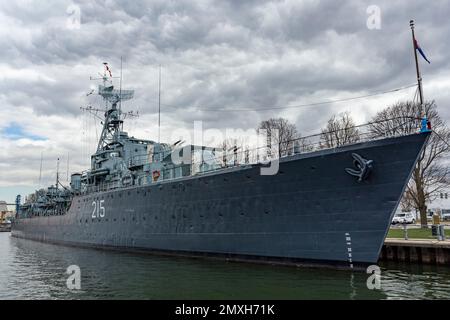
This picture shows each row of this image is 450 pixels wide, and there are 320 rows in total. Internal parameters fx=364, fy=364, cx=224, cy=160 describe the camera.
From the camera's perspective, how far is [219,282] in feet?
38.0

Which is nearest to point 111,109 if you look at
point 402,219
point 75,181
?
point 75,181

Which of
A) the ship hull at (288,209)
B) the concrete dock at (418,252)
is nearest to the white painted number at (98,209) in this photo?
the ship hull at (288,209)

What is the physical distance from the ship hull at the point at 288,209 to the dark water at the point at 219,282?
79 centimetres

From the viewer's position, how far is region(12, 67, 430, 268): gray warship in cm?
1166

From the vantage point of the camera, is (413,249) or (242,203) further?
(413,249)

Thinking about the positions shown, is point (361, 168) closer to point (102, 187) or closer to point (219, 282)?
point (219, 282)

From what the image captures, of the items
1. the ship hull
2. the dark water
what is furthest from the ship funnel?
the dark water

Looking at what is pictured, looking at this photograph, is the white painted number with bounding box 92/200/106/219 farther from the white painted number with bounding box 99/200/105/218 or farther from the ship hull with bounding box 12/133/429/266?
the ship hull with bounding box 12/133/429/266

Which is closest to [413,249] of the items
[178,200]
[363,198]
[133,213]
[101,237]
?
[363,198]

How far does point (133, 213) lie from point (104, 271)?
5548mm

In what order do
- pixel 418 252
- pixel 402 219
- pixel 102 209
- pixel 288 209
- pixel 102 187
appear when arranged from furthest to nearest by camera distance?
pixel 402 219 < pixel 102 187 < pixel 102 209 < pixel 418 252 < pixel 288 209

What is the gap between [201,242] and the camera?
16.2 m

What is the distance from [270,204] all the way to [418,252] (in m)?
7.03
